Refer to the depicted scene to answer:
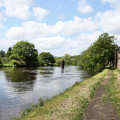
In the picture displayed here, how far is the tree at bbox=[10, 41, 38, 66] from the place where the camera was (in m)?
82.8

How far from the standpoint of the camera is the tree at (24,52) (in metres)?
82.8

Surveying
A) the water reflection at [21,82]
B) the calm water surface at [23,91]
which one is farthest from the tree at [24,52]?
the calm water surface at [23,91]

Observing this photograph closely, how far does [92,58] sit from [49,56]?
3631 inches

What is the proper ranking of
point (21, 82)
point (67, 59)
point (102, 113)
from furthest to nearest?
point (67, 59), point (21, 82), point (102, 113)

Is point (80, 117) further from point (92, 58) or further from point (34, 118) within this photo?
point (92, 58)

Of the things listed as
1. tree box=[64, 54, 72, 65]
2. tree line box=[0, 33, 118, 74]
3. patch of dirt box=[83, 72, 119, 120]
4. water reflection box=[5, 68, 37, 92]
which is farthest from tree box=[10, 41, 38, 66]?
patch of dirt box=[83, 72, 119, 120]

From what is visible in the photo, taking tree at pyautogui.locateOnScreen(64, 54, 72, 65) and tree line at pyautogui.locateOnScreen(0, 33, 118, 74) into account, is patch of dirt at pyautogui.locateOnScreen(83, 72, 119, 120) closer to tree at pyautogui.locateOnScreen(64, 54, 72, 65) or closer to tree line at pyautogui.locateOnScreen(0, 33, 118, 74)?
tree line at pyautogui.locateOnScreen(0, 33, 118, 74)

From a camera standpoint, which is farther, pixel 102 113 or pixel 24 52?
pixel 24 52

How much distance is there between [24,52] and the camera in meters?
85.2

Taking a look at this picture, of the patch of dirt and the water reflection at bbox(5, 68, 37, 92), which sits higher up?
the patch of dirt

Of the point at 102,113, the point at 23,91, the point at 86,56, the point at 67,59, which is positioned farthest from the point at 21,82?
the point at 67,59

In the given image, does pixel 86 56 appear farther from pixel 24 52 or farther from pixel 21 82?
pixel 24 52

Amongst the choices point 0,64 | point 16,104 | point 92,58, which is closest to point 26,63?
point 0,64

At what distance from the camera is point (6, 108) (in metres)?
10.4
